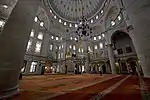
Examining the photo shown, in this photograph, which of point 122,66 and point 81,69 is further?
point 81,69

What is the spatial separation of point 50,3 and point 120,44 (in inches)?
1095

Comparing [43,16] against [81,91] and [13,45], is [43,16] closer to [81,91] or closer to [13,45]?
[13,45]

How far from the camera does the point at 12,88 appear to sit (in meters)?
1.70

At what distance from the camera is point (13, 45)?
1.74m

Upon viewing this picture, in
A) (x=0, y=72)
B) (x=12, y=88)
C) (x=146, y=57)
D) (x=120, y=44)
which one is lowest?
(x=12, y=88)

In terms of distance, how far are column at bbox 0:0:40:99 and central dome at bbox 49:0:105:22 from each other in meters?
30.6

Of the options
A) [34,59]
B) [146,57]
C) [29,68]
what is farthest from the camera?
[34,59]

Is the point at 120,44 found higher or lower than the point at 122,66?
higher

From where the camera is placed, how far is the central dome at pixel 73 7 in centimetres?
2897

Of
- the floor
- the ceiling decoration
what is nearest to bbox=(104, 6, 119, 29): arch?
the ceiling decoration

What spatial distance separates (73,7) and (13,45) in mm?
34536

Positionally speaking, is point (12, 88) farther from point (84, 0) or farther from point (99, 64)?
point (84, 0)

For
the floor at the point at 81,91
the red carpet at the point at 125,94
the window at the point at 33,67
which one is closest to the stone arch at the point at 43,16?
the window at the point at 33,67

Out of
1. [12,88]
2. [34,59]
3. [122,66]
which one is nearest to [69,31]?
[34,59]
